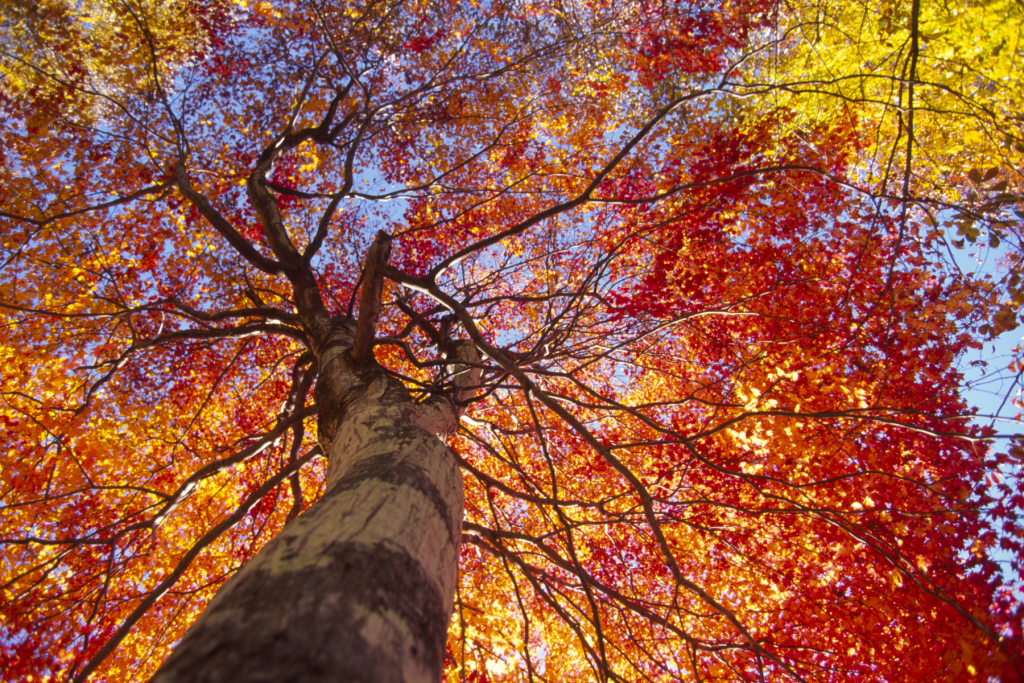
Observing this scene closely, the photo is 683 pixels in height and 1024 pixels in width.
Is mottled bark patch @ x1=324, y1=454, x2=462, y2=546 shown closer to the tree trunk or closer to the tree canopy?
the tree trunk

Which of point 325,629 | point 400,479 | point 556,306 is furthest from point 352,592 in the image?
point 556,306

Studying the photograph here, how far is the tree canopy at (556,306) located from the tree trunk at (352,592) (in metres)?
1.80

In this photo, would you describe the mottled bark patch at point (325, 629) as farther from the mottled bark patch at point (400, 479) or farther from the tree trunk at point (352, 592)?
the mottled bark patch at point (400, 479)

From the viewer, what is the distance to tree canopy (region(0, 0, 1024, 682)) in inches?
137

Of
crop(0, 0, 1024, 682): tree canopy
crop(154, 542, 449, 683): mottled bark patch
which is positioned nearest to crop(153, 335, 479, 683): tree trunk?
crop(154, 542, 449, 683): mottled bark patch

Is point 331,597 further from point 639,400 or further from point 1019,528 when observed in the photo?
point 639,400

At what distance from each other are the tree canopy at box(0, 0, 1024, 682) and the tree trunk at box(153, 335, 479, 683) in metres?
1.80

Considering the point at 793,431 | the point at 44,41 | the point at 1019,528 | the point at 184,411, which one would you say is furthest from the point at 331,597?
the point at 44,41

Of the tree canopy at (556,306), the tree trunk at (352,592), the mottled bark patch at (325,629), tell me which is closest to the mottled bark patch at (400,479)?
the tree trunk at (352,592)

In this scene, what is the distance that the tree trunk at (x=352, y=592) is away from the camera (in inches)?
23.4

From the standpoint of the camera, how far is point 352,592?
73cm

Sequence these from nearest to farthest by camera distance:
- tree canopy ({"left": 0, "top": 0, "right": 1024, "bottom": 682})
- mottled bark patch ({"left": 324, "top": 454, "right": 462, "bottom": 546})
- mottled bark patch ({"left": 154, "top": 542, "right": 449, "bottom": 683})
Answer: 1. mottled bark patch ({"left": 154, "top": 542, "right": 449, "bottom": 683})
2. mottled bark patch ({"left": 324, "top": 454, "right": 462, "bottom": 546})
3. tree canopy ({"left": 0, "top": 0, "right": 1024, "bottom": 682})

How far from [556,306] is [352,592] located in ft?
13.8

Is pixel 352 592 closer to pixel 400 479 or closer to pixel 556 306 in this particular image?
pixel 400 479
